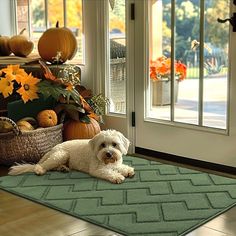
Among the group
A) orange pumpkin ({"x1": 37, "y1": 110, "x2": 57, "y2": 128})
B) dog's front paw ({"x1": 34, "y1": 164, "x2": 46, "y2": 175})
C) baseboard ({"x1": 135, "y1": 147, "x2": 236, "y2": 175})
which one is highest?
orange pumpkin ({"x1": 37, "y1": 110, "x2": 57, "y2": 128})

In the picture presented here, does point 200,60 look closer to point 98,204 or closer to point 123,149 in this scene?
point 123,149

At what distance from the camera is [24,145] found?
11.0ft

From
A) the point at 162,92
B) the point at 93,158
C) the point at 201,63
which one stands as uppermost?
the point at 201,63

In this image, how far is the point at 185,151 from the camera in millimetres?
3473

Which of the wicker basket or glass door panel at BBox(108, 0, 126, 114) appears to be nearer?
the wicker basket

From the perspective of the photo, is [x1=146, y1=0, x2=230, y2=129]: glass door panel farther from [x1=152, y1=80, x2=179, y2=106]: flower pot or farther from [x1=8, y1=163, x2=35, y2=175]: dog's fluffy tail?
[x1=8, y1=163, x2=35, y2=175]: dog's fluffy tail

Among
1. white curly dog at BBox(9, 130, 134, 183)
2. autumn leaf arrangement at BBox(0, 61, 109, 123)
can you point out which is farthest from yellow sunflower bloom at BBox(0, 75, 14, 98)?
white curly dog at BBox(9, 130, 134, 183)

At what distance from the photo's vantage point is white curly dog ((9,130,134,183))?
298 cm

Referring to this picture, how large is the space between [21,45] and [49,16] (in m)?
0.43

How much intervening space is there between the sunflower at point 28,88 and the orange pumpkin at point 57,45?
0.36 meters

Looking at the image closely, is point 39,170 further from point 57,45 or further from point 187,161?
point 57,45

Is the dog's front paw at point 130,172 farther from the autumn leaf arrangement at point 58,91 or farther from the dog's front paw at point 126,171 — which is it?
the autumn leaf arrangement at point 58,91

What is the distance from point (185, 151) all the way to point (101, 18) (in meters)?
1.26

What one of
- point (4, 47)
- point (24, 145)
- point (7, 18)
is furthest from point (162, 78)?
point (7, 18)
